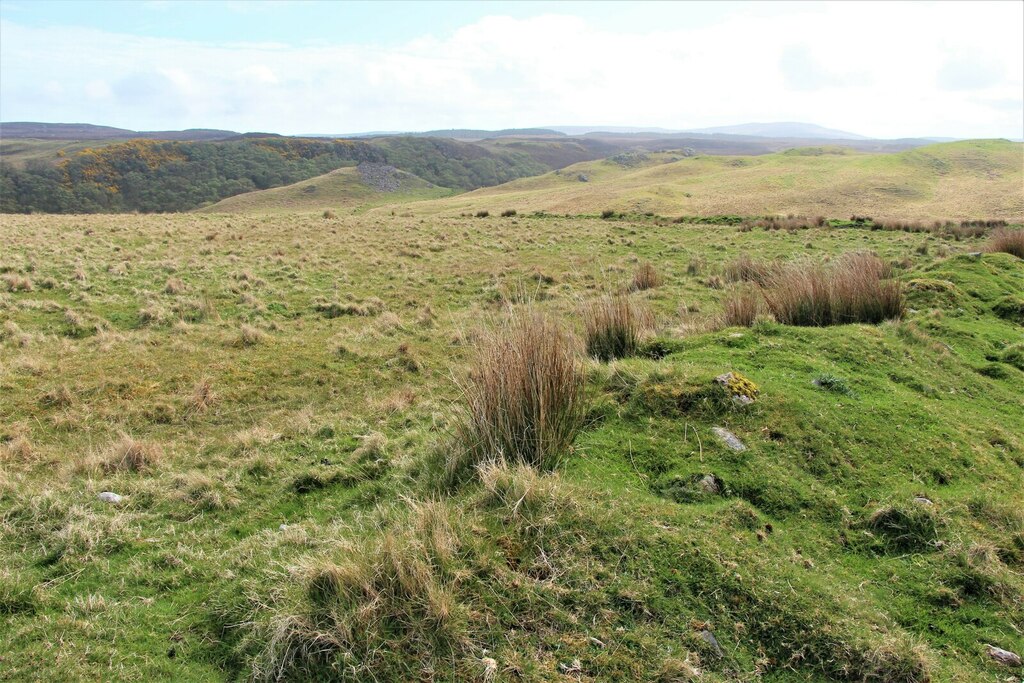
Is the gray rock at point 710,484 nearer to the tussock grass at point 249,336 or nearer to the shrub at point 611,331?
the shrub at point 611,331

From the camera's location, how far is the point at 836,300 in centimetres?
975

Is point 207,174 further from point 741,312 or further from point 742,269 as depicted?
point 741,312

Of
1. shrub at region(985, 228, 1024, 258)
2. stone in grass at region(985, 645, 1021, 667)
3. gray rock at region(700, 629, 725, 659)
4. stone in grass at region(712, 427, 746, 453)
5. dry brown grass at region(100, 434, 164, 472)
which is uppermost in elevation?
shrub at region(985, 228, 1024, 258)

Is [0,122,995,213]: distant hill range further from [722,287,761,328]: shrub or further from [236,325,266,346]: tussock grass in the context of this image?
[722,287,761,328]: shrub

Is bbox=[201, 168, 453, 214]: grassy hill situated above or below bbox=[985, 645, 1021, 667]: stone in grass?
above

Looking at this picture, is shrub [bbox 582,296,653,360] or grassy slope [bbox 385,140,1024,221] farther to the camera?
grassy slope [bbox 385,140,1024,221]

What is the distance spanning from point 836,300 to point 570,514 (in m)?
7.82

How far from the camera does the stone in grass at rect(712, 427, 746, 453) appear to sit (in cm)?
530

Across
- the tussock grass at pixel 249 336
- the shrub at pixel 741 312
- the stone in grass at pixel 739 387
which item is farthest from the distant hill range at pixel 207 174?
the stone in grass at pixel 739 387

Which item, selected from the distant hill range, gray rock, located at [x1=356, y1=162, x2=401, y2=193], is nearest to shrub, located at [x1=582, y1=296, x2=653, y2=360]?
the distant hill range

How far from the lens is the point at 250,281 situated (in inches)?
726

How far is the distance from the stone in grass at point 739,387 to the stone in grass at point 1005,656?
9.18 feet

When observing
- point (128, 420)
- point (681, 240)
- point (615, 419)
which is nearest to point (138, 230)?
point (128, 420)

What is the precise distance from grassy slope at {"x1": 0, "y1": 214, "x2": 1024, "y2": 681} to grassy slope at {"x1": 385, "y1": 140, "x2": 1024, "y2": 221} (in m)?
35.3
